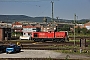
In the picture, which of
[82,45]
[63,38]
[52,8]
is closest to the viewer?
[82,45]

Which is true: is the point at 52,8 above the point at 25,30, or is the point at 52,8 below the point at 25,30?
above

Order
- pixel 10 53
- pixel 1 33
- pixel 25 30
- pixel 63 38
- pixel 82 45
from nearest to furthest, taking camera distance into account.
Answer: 1. pixel 10 53
2. pixel 82 45
3. pixel 63 38
4. pixel 1 33
5. pixel 25 30

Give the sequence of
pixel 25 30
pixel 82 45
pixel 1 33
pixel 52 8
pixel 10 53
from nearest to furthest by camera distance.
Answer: pixel 10 53 < pixel 82 45 < pixel 1 33 < pixel 52 8 < pixel 25 30

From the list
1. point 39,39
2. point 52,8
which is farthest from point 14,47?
point 52,8

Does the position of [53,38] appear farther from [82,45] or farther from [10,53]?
[10,53]

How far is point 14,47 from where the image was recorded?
3316cm

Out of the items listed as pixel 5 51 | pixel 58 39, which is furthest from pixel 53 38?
pixel 5 51

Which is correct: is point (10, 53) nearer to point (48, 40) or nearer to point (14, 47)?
point (14, 47)

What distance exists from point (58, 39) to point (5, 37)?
633 inches

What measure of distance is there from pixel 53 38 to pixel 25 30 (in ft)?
123

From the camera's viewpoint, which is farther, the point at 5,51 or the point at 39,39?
the point at 39,39

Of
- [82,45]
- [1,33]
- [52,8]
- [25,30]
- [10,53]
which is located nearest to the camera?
[10,53]

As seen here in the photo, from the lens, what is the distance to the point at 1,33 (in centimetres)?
6462

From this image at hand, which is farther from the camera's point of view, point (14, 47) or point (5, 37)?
point (5, 37)
